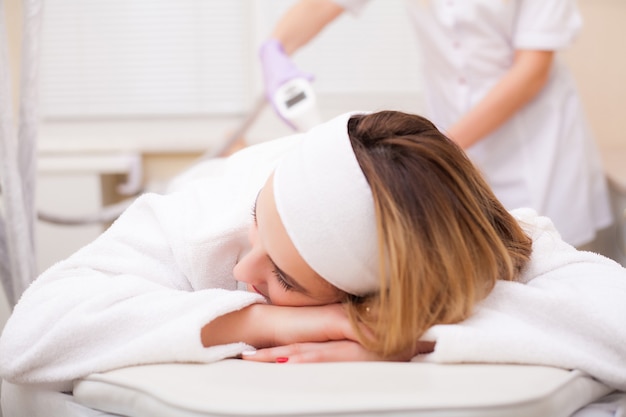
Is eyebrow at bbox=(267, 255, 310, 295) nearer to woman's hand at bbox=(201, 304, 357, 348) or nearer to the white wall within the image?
woman's hand at bbox=(201, 304, 357, 348)

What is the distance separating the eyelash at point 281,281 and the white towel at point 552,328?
18 centimetres

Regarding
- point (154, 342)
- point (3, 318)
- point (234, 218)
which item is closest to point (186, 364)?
point (154, 342)

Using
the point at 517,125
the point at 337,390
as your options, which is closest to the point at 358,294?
the point at 337,390

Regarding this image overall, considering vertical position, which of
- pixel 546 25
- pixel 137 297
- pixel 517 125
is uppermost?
pixel 546 25

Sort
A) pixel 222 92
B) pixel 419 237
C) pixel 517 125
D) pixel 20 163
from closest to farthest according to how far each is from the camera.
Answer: pixel 419 237, pixel 20 163, pixel 517 125, pixel 222 92

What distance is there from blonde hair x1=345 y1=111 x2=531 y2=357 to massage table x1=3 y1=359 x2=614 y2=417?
6 centimetres

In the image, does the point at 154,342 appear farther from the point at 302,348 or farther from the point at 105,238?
the point at 105,238

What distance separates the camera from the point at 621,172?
2.22m

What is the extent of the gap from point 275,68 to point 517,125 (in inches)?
23.7

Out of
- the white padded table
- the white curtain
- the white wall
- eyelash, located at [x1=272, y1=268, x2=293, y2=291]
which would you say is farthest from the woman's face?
the white wall

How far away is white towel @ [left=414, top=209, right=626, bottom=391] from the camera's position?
903 millimetres

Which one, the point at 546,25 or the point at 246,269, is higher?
the point at 546,25

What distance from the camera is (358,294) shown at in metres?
0.98

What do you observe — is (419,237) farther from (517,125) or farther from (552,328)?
(517,125)
